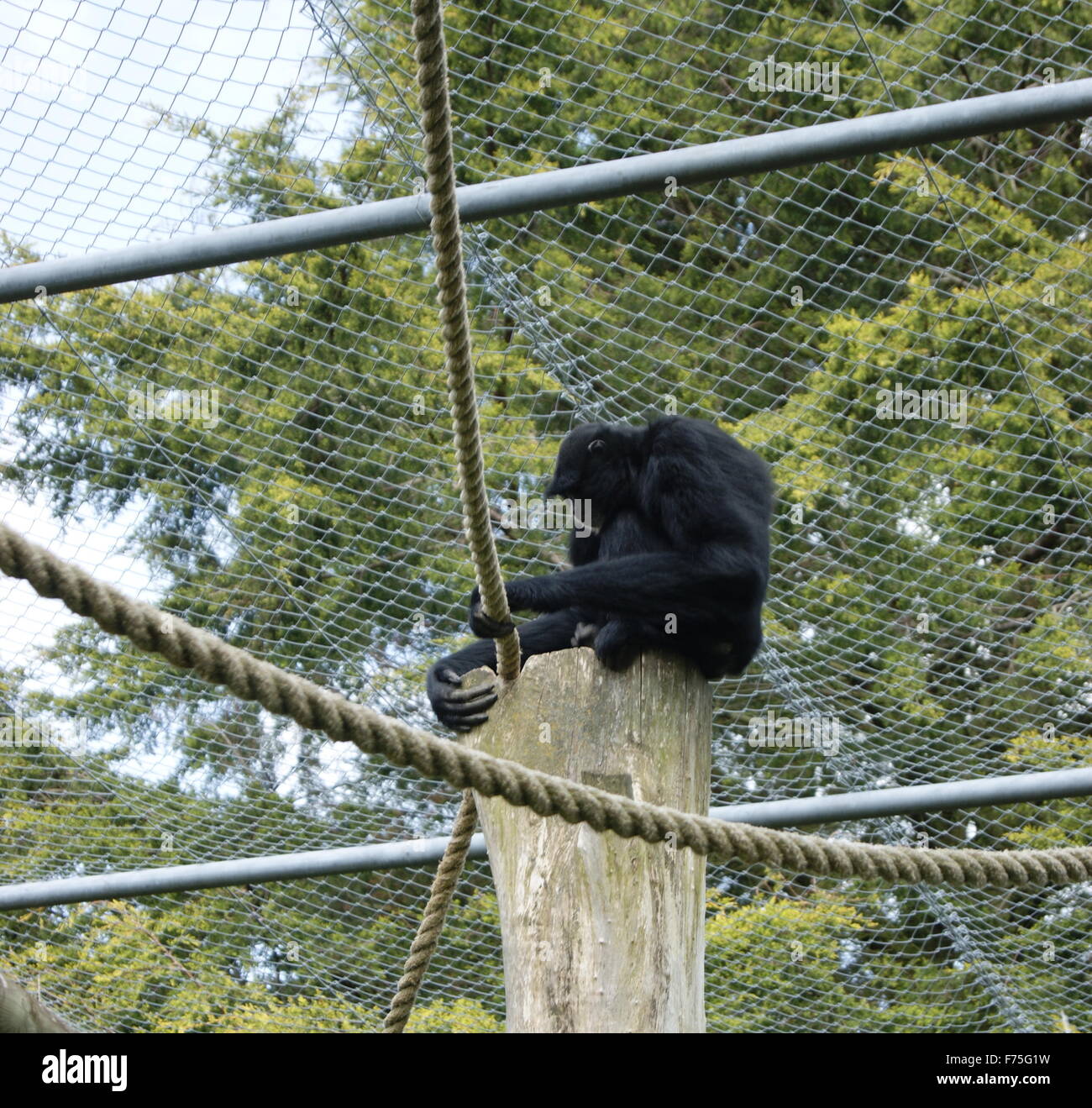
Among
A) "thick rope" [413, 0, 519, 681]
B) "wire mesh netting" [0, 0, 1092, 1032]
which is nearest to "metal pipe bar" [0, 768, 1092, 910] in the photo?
"wire mesh netting" [0, 0, 1092, 1032]

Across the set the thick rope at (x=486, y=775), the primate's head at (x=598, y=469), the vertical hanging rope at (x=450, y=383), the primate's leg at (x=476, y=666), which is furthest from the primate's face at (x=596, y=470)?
the thick rope at (x=486, y=775)

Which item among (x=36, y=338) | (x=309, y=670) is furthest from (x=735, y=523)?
(x=36, y=338)

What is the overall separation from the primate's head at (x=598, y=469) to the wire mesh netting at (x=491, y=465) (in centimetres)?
25

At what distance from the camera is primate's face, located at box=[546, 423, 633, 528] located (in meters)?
3.94

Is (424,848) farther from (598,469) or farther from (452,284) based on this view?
(452,284)

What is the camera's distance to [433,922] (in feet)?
8.21

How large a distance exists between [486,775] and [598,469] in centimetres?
220

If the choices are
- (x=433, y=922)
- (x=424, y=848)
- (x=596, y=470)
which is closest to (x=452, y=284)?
(x=433, y=922)

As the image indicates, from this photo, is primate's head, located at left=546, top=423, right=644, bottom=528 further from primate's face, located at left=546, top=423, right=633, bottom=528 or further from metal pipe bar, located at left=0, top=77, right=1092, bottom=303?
metal pipe bar, located at left=0, top=77, right=1092, bottom=303

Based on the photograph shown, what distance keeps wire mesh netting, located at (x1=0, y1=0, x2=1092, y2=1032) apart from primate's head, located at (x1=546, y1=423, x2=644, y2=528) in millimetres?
254

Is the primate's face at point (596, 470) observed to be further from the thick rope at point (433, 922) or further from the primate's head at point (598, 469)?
the thick rope at point (433, 922)

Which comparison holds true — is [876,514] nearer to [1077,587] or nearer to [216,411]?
[1077,587]

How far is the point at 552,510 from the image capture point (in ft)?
14.0

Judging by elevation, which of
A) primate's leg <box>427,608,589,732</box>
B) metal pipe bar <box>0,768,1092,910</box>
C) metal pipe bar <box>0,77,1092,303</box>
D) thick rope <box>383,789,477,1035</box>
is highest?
metal pipe bar <box>0,77,1092,303</box>
